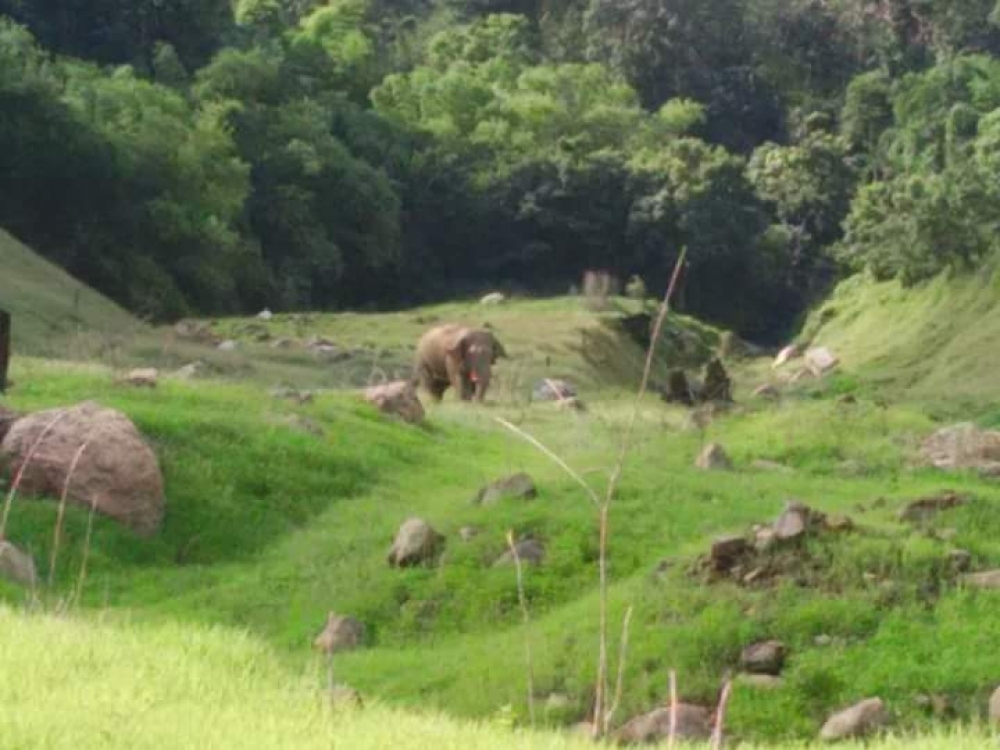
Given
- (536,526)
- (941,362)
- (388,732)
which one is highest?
(388,732)

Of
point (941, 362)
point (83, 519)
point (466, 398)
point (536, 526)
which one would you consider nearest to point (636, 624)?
point (536, 526)

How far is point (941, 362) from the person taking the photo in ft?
119

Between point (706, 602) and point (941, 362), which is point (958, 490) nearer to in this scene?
point (706, 602)

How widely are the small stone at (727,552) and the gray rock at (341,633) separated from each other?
2288 millimetres

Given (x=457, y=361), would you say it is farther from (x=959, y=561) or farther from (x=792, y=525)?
(x=959, y=561)

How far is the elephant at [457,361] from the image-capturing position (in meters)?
28.1

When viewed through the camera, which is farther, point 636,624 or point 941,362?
point 941,362

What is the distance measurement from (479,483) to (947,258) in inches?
1005

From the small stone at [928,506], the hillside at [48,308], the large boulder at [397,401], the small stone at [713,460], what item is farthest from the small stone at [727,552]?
the hillside at [48,308]

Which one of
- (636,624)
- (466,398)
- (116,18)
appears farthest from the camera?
(116,18)

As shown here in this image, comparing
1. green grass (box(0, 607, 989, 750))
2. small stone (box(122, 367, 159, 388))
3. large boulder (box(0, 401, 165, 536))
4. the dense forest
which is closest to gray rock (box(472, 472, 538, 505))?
large boulder (box(0, 401, 165, 536))

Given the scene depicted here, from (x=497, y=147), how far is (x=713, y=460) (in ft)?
141

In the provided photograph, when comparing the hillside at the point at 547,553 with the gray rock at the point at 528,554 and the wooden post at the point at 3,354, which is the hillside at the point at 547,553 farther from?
the wooden post at the point at 3,354

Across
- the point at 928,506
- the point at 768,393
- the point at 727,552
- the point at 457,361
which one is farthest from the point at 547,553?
the point at 768,393
